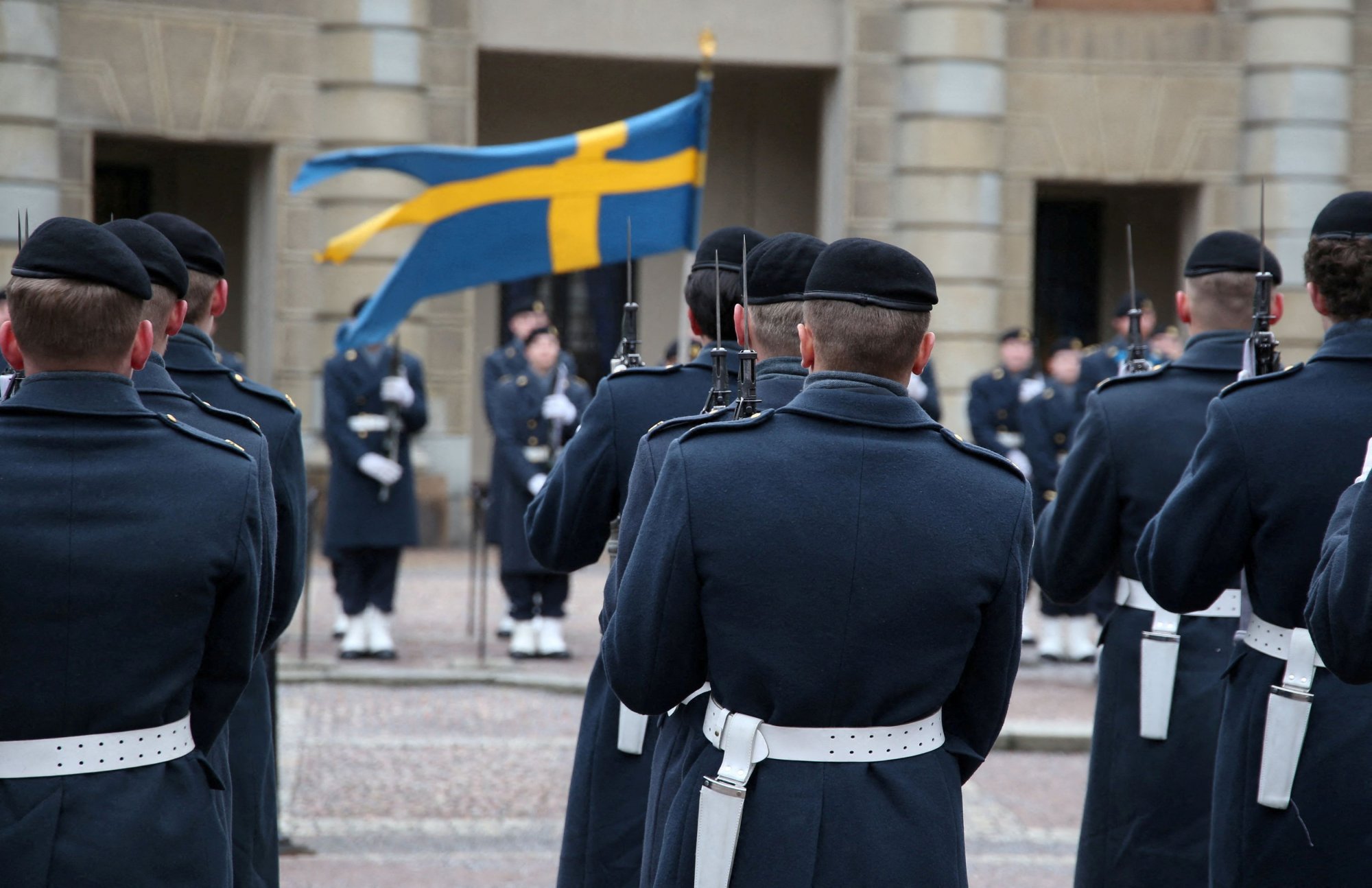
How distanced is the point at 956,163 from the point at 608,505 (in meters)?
11.9

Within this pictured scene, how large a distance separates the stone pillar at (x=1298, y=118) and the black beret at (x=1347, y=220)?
41.5 feet

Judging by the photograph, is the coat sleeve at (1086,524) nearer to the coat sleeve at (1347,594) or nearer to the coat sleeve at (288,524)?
the coat sleeve at (1347,594)

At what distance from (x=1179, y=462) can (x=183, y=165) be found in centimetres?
1407

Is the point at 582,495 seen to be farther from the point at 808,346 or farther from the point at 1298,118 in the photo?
the point at 1298,118

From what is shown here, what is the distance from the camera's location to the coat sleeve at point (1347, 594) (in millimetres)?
2951

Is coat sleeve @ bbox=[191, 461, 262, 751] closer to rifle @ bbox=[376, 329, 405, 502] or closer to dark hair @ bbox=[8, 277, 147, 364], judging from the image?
dark hair @ bbox=[8, 277, 147, 364]

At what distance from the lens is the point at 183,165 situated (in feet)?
55.8

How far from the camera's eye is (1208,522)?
3.68 metres

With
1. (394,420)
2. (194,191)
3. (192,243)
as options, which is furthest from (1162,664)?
(194,191)

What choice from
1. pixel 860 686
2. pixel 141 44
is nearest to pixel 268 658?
pixel 860 686

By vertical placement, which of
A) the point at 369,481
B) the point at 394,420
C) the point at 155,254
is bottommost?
the point at 369,481

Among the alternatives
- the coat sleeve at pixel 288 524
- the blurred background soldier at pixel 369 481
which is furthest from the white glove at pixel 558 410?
the coat sleeve at pixel 288 524

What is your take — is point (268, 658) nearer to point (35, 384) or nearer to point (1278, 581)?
point (35, 384)

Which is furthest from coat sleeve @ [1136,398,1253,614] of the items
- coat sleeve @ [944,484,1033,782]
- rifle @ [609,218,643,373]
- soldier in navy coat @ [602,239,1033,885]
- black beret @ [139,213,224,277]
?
black beret @ [139,213,224,277]
